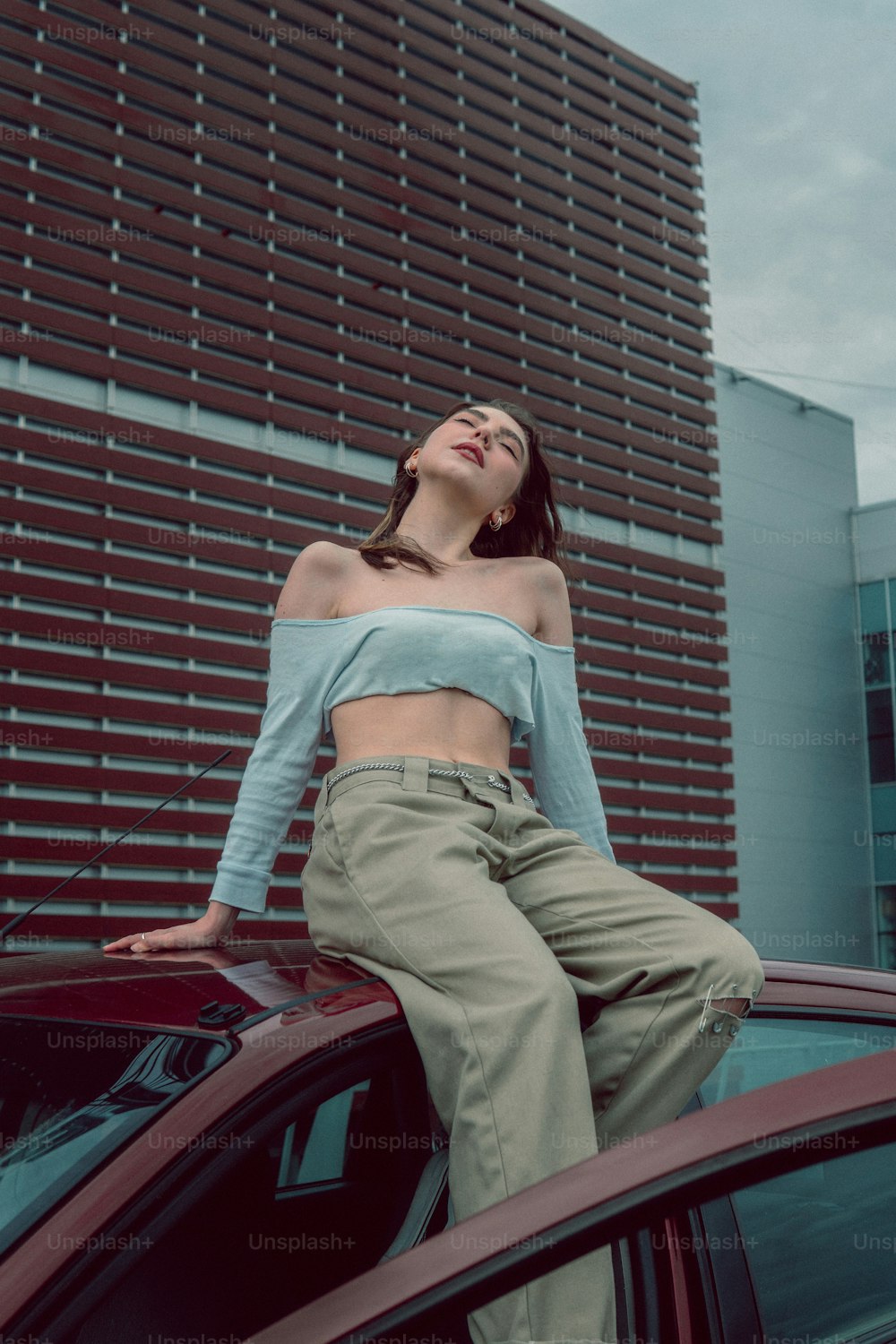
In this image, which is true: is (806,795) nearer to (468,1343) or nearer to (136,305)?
(136,305)

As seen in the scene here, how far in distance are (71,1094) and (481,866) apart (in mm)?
507

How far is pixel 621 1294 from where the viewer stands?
1.15m

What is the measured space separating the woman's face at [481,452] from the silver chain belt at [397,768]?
641mm

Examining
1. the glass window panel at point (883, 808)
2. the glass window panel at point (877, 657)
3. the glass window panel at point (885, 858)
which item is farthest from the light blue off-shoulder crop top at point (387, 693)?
the glass window panel at point (877, 657)

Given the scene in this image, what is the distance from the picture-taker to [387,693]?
1687 millimetres

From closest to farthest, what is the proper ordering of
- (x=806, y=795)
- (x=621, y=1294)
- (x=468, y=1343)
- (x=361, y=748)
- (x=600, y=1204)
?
(x=600, y=1204), (x=468, y=1343), (x=621, y=1294), (x=361, y=748), (x=806, y=795)

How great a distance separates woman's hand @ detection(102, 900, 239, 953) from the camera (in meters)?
1.61

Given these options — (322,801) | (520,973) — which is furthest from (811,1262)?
(322,801)

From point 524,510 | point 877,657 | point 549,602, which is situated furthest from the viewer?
point 877,657

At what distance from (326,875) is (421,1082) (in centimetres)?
34

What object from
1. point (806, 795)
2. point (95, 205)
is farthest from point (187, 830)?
point (806, 795)

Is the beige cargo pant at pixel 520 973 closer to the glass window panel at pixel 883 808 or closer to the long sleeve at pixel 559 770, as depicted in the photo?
the long sleeve at pixel 559 770

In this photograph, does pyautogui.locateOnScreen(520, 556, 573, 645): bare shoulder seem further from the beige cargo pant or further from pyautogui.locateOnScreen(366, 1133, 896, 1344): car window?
pyautogui.locateOnScreen(366, 1133, 896, 1344): car window

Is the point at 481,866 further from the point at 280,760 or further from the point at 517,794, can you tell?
the point at 280,760
